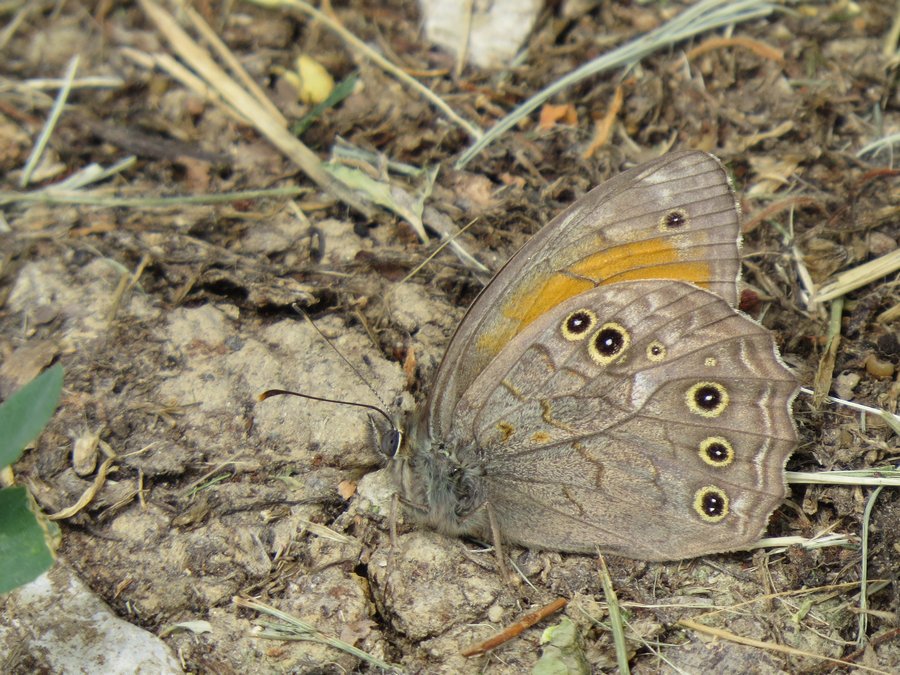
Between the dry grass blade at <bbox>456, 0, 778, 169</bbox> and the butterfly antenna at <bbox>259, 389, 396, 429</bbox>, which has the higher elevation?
the dry grass blade at <bbox>456, 0, 778, 169</bbox>

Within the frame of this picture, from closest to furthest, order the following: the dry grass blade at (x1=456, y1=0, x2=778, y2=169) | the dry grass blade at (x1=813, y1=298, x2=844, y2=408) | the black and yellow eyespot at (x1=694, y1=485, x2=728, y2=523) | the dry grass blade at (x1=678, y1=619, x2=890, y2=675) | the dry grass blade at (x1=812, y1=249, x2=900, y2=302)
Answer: the dry grass blade at (x1=678, y1=619, x2=890, y2=675) → the black and yellow eyespot at (x1=694, y1=485, x2=728, y2=523) → the dry grass blade at (x1=813, y1=298, x2=844, y2=408) → the dry grass blade at (x1=812, y1=249, x2=900, y2=302) → the dry grass blade at (x1=456, y1=0, x2=778, y2=169)

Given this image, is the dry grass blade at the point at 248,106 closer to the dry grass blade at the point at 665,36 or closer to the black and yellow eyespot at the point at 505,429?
the dry grass blade at the point at 665,36

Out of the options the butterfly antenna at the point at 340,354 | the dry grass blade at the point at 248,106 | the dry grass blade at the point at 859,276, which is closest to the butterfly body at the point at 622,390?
the butterfly antenna at the point at 340,354

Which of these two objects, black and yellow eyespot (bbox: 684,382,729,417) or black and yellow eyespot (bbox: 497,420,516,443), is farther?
black and yellow eyespot (bbox: 497,420,516,443)

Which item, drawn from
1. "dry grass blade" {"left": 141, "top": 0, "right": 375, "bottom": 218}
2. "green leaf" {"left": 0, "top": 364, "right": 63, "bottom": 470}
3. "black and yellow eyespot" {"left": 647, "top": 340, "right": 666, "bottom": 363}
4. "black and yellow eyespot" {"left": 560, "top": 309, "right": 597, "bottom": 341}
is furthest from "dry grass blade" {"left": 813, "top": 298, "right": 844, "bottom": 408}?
"green leaf" {"left": 0, "top": 364, "right": 63, "bottom": 470}

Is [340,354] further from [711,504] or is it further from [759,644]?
[759,644]

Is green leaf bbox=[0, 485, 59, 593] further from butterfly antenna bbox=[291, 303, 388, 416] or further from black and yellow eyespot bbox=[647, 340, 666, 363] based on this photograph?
black and yellow eyespot bbox=[647, 340, 666, 363]

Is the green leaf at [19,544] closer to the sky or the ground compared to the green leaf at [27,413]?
closer to the ground
